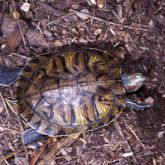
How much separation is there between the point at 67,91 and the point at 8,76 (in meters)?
0.59

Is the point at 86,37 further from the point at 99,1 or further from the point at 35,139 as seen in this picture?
the point at 35,139

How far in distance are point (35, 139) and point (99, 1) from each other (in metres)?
1.34

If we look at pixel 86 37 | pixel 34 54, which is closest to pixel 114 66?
pixel 86 37

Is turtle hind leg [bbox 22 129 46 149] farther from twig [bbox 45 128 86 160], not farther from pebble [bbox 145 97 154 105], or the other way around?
pebble [bbox 145 97 154 105]

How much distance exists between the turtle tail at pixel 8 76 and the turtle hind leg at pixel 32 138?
0.44m

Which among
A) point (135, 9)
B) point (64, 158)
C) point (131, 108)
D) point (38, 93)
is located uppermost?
point (135, 9)

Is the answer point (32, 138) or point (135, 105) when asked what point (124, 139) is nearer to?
point (135, 105)

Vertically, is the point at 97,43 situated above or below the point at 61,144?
above

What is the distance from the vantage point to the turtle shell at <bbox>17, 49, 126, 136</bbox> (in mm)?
4172

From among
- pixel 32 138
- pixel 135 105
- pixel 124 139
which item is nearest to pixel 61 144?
pixel 32 138

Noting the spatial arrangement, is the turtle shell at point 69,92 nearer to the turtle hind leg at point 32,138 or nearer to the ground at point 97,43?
the turtle hind leg at point 32,138

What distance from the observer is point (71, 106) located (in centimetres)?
420

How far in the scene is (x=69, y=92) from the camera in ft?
13.6

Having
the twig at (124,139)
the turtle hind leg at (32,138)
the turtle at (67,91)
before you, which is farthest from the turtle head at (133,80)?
the turtle hind leg at (32,138)
